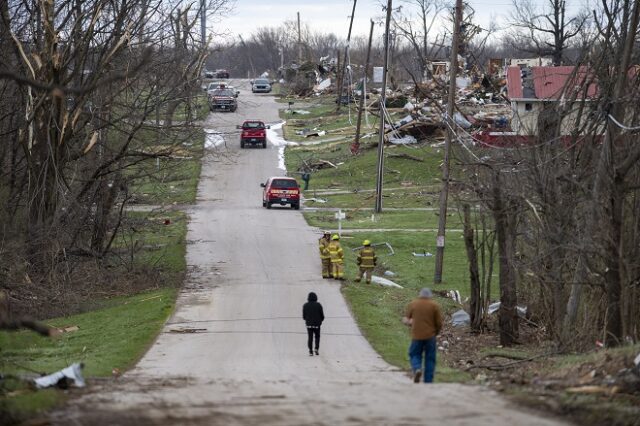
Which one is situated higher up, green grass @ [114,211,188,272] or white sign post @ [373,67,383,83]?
white sign post @ [373,67,383,83]

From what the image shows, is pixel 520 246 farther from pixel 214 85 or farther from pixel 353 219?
pixel 214 85

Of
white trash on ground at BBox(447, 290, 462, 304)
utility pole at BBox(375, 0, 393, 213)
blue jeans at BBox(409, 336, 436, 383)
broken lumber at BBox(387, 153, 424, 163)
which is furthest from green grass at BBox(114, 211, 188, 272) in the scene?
blue jeans at BBox(409, 336, 436, 383)

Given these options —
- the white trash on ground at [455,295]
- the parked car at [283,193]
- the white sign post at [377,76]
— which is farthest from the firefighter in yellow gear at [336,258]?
the white sign post at [377,76]

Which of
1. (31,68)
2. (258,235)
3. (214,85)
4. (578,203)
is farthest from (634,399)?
(214,85)

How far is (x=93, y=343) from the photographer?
23234 millimetres

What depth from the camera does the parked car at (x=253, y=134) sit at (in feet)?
238

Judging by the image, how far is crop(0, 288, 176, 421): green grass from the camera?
16581mm

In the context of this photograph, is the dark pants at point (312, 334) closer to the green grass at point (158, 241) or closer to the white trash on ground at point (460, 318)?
the white trash on ground at point (460, 318)

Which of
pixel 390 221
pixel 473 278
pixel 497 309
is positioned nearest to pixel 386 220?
pixel 390 221

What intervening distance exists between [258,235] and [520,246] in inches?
630

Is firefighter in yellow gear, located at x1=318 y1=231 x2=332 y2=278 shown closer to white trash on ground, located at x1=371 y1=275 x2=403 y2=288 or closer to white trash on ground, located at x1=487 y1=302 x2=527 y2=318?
white trash on ground, located at x1=371 y1=275 x2=403 y2=288

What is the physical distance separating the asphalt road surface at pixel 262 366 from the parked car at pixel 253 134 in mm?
27020

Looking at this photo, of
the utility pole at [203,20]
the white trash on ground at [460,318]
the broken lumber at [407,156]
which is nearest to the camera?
the white trash on ground at [460,318]

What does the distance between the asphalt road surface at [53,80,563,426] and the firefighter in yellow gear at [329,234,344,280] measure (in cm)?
62
